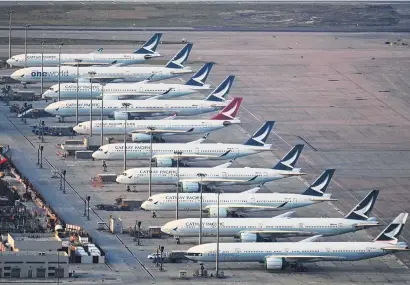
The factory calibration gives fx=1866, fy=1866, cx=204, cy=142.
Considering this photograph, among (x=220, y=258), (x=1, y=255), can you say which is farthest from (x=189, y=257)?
(x=1, y=255)

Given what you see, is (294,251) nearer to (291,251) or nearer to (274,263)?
(291,251)

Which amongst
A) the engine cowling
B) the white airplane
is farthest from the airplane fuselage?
the engine cowling

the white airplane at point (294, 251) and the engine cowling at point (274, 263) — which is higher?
the white airplane at point (294, 251)

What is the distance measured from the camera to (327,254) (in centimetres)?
19875

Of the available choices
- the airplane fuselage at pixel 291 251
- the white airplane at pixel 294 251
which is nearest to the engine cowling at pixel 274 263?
the white airplane at pixel 294 251

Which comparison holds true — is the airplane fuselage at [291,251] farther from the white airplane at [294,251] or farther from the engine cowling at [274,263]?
the engine cowling at [274,263]

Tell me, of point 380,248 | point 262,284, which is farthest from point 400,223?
point 262,284

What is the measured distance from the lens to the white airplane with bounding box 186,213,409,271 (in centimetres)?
19788

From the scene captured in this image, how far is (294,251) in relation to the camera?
199 m

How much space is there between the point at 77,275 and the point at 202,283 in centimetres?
1313

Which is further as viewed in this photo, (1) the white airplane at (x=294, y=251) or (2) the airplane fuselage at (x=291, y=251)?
(1) the white airplane at (x=294, y=251)

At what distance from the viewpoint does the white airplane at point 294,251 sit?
649 ft

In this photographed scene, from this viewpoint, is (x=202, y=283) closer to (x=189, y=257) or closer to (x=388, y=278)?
(x=189, y=257)

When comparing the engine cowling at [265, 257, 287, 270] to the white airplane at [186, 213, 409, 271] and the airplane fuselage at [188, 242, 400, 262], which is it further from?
the airplane fuselage at [188, 242, 400, 262]
